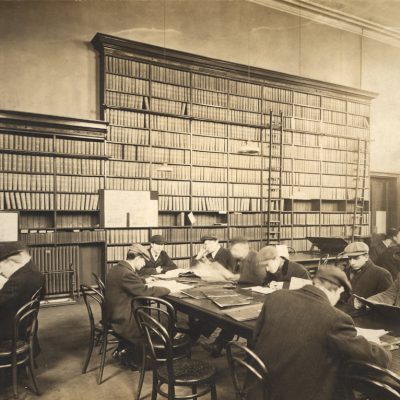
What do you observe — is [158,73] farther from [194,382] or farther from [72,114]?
[194,382]

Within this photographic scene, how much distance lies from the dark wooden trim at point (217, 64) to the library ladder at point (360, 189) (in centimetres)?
109

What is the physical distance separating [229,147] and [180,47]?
1.85 meters

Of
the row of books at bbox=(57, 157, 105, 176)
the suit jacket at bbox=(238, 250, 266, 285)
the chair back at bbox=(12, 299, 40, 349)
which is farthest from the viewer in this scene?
the row of books at bbox=(57, 157, 105, 176)

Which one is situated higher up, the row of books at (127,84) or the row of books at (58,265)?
the row of books at (127,84)

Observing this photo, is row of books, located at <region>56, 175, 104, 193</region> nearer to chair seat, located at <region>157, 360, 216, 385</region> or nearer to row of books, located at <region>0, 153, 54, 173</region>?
row of books, located at <region>0, 153, 54, 173</region>

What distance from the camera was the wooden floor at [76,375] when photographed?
2852mm

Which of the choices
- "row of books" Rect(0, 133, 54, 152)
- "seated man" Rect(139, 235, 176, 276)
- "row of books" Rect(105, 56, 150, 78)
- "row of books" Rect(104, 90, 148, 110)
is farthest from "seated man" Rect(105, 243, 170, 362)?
"row of books" Rect(105, 56, 150, 78)

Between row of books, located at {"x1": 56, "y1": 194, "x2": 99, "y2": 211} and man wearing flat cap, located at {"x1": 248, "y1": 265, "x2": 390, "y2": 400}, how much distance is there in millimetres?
4231

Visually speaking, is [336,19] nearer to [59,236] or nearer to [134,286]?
[59,236]

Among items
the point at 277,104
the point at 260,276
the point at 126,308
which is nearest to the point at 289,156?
the point at 277,104

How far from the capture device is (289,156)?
7320 millimetres

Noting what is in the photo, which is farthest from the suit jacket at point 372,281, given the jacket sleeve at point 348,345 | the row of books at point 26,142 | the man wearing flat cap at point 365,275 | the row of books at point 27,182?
the row of books at point 26,142

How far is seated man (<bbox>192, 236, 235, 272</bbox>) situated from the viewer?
468 centimetres

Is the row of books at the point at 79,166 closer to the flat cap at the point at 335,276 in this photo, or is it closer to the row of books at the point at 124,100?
the row of books at the point at 124,100
